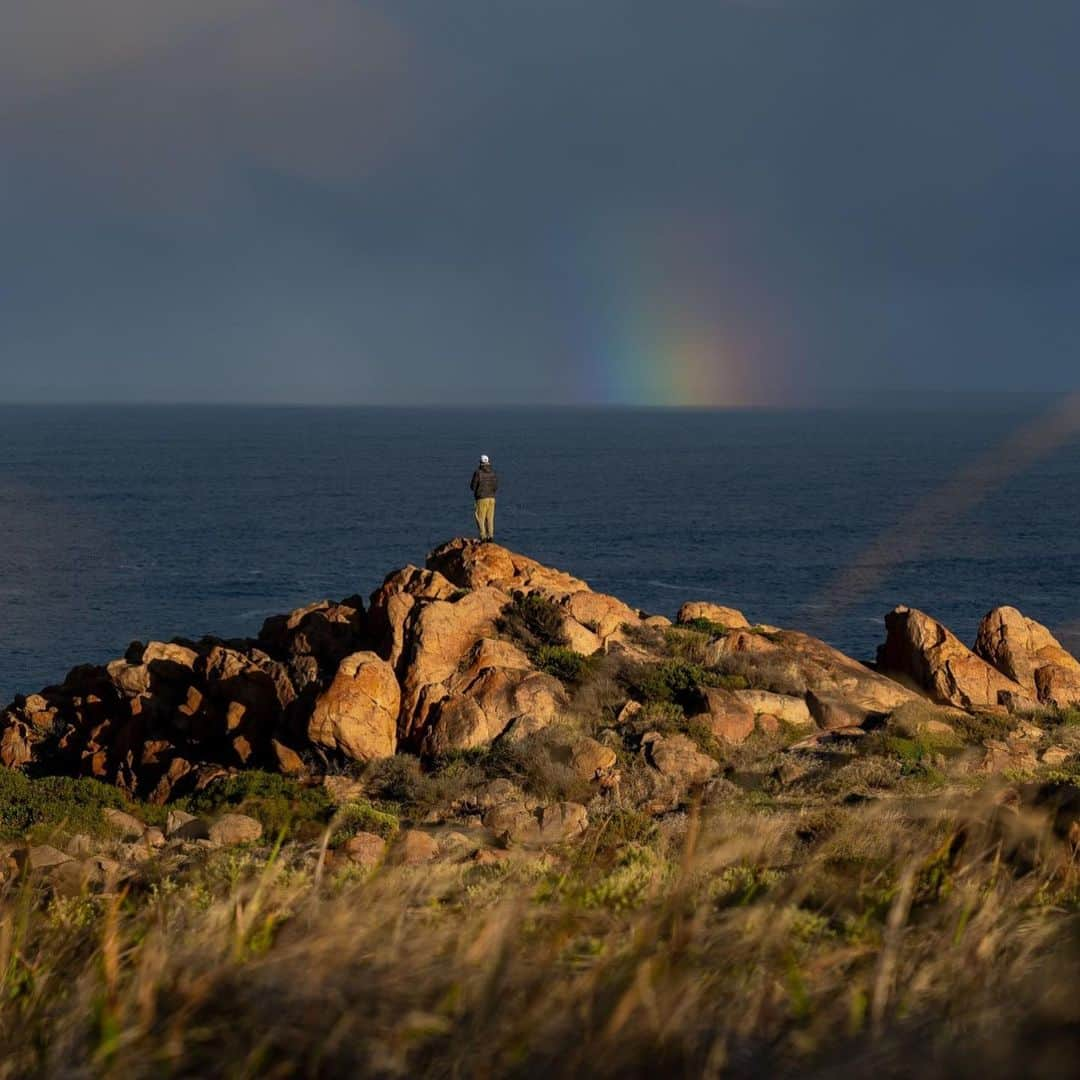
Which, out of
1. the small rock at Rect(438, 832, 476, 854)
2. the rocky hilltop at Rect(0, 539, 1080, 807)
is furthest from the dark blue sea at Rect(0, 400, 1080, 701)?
the small rock at Rect(438, 832, 476, 854)

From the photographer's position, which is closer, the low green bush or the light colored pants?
the low green bush

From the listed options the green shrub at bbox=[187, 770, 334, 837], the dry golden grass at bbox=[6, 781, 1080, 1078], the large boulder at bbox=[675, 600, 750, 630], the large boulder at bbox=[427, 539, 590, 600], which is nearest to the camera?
the dry golden grass at bbox=[6, 781, 1080, 1078]

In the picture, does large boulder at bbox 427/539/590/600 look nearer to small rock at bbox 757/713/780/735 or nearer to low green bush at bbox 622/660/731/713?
low green bush at bbox 622/660/731/713

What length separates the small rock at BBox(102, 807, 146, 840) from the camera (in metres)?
18.3

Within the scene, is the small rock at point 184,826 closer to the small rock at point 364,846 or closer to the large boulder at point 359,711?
the small rock at point 364,846

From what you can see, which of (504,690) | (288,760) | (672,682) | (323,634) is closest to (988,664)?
(672,682)

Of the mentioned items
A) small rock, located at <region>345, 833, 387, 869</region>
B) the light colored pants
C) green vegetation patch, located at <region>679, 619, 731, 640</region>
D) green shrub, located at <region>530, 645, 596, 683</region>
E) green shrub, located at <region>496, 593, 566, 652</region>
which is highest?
the light colored pants

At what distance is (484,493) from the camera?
31.9 m

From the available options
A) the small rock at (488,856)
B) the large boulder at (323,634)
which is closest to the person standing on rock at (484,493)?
the large boulder at (323,634)

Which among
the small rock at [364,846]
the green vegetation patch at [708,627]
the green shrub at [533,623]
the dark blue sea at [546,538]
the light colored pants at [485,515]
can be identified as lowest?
the dark blue sea at [546,538]

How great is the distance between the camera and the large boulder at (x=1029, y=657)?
90.7 feet

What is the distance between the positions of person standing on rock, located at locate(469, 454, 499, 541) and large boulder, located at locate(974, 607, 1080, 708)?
1278cm

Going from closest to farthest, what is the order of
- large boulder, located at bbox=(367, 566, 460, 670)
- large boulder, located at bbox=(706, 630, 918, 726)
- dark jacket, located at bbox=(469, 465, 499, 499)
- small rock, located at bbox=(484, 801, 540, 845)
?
small rock, located at bbox=(484, 801, 540, 845), large boulder, located at bbox=(367, 566, 460, 670), large boulder, located at bbox=(706, 630, 918, 726), dark jacket, located at bbox=(469, 465, 499, 499)

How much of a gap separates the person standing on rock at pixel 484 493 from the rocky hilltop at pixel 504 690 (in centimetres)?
215
